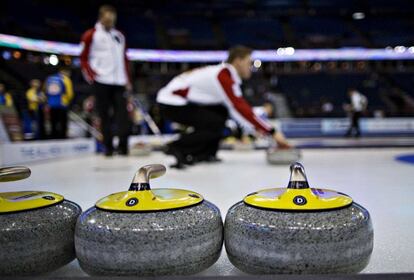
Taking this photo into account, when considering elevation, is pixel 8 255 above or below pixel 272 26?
below

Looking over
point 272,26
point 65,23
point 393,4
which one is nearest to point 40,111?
point 65,23

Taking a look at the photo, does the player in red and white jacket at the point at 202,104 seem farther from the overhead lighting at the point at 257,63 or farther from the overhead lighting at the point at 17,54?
the overhead lighting at the point at 257,63

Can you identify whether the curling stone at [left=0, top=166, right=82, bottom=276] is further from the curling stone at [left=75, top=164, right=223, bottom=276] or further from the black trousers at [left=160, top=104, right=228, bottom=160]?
the black trousers at [left=160, top=104, right=228, bottom=160]

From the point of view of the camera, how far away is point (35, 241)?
1.93ft

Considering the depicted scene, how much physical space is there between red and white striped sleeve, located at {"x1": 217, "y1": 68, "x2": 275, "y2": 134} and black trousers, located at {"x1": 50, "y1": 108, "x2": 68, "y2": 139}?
3.10 m

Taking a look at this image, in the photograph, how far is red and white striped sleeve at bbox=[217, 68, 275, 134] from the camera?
2.29 m

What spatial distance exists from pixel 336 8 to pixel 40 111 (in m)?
14.8

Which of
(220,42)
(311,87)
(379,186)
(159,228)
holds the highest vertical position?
(220,42)

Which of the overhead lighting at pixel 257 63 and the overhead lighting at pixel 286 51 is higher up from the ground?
the overhead lighting at pixel 286 51

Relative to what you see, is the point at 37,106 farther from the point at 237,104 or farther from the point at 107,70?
the point at 237,104

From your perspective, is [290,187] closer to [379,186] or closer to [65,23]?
[379,186]

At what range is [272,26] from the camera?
680 inches

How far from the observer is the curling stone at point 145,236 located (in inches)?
21.4

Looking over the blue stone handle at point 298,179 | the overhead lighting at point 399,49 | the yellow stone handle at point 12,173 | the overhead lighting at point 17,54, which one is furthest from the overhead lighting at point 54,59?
the blue stone handle at point 298,179
